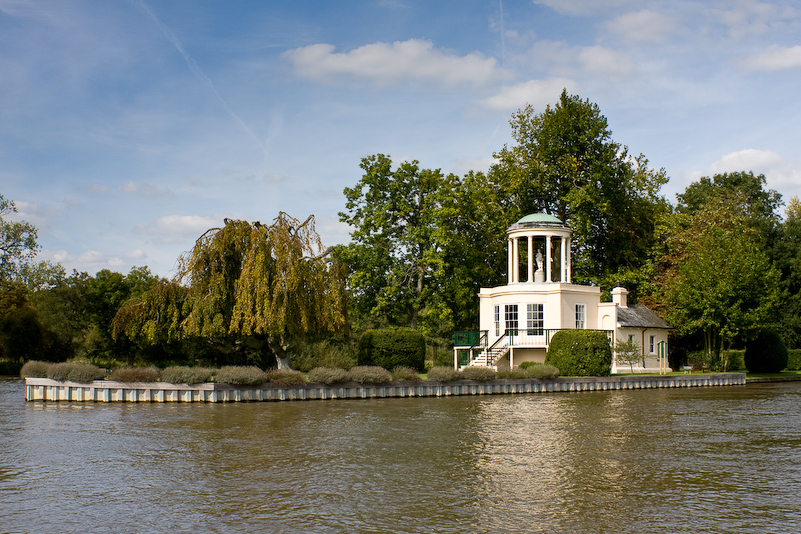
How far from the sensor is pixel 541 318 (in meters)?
36.7

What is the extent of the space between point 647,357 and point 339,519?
33.1 metres

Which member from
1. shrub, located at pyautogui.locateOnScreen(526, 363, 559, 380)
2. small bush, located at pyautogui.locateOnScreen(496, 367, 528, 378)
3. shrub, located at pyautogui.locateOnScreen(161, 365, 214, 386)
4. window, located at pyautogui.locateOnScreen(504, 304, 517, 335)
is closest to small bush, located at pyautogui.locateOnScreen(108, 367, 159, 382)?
shrub, located at pyautogui.locateOnScreen(161, 365, 214, 386)

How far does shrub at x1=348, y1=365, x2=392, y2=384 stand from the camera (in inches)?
1017

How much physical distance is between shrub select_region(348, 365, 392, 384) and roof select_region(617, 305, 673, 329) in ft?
53.9

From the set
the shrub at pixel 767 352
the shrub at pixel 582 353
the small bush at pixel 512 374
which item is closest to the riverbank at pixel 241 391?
the small bush at pixel 512 374

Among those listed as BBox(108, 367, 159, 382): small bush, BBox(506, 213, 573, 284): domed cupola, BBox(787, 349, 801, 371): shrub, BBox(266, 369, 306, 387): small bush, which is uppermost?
BBox(506, 213, 573, 284): domed cupola

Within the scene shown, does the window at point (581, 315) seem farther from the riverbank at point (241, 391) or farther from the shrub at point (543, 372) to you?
the riverbank at point (241, 391)

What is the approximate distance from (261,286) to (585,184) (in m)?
25.4

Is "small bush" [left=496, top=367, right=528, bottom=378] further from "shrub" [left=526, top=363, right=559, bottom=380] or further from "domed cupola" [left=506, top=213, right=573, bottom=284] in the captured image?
"domed cupola" [left=506, top=213, right=573, bottom=284]

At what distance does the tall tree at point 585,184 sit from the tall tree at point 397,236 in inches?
248

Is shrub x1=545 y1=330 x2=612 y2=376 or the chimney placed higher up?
the chimney

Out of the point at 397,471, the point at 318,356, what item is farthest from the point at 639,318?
the point at 397,471

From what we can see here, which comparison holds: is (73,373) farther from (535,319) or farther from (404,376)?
(535,319)

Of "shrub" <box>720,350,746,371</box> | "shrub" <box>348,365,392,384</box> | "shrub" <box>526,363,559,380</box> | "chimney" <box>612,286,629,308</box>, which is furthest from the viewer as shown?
"shrub" <box>720,350,746,371</box>
